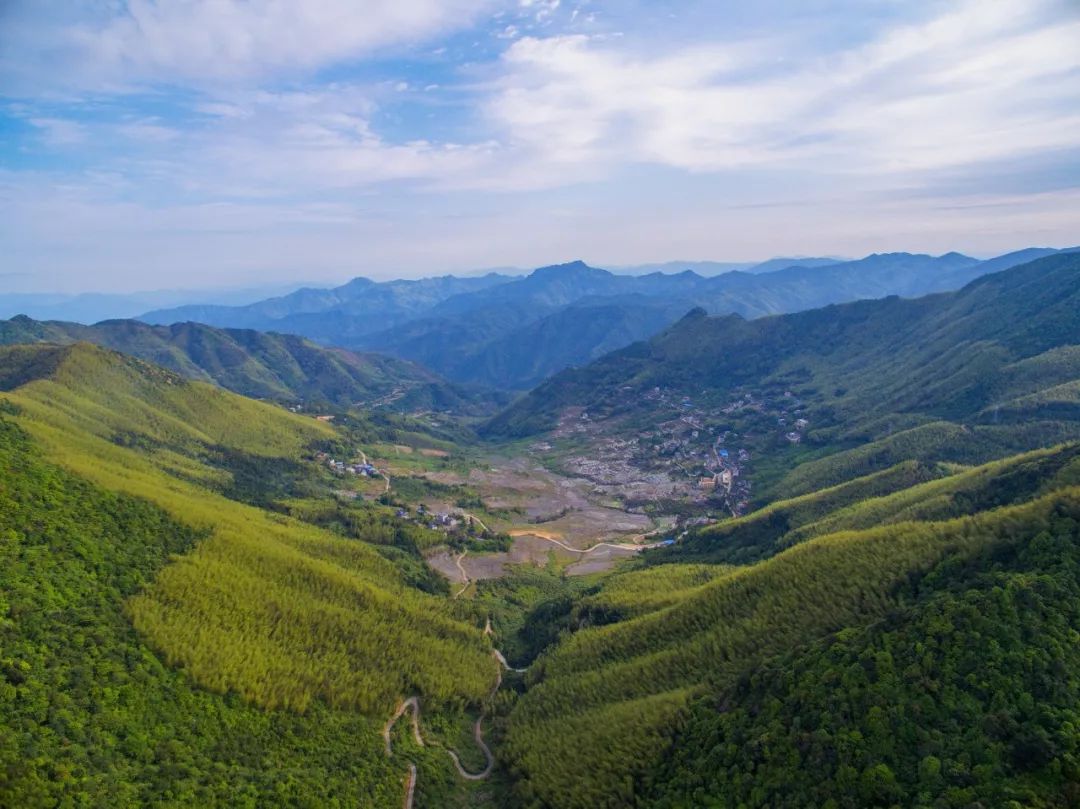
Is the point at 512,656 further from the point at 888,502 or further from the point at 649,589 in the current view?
the point at 888,502

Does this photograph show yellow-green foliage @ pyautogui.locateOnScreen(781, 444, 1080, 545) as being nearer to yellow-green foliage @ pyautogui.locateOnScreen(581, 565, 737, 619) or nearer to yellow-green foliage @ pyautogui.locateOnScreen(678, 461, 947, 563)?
yellow-green foliage @ pyautogui.locateOnScreen(678, 461, 947, 563)

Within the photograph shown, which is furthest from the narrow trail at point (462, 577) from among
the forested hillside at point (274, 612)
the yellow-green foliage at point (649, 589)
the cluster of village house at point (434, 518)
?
the yellow-green foliage at point (649, 589)

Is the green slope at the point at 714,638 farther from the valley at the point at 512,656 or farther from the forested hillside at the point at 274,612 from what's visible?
the forested hillside at the point at 274,612

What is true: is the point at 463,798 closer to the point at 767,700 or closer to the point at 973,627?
the point at 767,700

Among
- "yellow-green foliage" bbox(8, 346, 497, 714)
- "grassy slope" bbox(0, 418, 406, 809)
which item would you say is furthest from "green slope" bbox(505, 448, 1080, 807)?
"grassy slope" bbox(0, 418, 406, 809)

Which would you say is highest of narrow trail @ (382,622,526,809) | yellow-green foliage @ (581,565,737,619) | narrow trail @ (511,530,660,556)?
yellow-green foliage @ (581,565,737,619)
